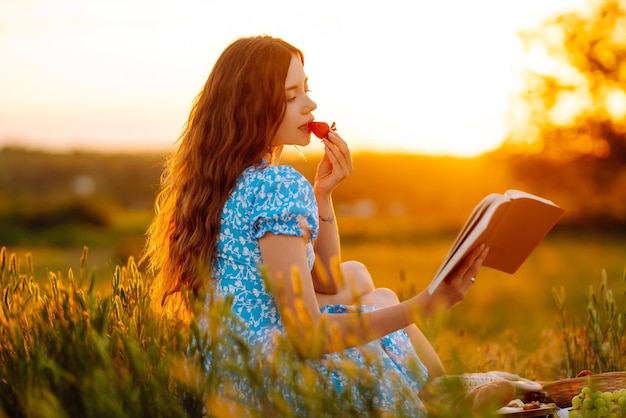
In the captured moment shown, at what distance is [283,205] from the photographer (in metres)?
3.56

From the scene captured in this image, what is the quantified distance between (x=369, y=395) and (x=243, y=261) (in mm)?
1208

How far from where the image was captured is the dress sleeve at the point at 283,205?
11.6ft

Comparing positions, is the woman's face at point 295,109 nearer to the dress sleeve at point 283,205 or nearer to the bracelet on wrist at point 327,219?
the dress sleeve at point 283,205

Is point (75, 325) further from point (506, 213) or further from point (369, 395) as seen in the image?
point (506, 213)

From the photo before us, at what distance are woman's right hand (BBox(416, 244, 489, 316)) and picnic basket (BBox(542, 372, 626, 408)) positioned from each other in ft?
5.55

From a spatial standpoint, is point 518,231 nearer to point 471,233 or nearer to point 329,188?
point 471,233

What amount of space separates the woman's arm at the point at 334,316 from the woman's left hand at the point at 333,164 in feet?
2.55

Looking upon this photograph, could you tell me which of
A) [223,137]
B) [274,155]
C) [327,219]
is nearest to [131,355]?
[223,137]

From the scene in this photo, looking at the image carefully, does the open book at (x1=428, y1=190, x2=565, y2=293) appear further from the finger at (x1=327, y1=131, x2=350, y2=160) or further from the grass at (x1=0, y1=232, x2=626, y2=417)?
the finger at (x1=327, y1=131, x2=350, y2=160)

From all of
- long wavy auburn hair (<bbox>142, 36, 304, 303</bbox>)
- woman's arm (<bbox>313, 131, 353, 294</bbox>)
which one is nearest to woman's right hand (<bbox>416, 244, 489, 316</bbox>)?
woman's arm (<bbox>313, 131, 353, 294</bbox>)

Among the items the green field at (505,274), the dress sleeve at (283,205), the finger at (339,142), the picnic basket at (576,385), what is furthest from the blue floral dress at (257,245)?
the green field at (505,274)

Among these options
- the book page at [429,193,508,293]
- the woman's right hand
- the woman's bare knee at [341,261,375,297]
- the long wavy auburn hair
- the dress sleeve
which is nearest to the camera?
the book page at [429,193,508,293]

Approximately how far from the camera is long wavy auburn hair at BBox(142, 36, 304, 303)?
12.6 ft

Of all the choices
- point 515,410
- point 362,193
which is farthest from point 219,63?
point 362,193
